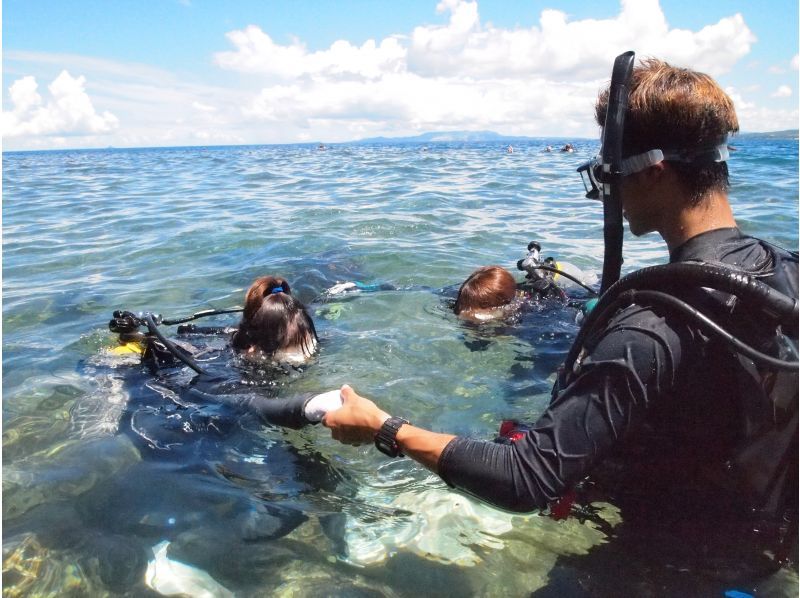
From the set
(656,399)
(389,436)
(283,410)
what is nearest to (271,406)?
(283,410)

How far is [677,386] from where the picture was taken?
1.77 m

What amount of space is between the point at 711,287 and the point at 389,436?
3.89 ft

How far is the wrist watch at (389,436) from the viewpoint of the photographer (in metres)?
2.10

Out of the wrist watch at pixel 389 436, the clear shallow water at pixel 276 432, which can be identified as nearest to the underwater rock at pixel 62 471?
the clear shallow water at pixel 276 432

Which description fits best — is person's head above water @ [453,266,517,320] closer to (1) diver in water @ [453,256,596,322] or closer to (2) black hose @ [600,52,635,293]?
(1) diver in water @ [453,256,596,322]

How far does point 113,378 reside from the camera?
15.0 ft

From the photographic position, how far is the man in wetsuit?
5.62ft

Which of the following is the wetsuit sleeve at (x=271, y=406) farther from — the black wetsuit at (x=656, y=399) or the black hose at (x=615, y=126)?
the black hose at (x=615, y=126)

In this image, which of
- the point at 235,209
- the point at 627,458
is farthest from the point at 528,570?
the point at 235,209

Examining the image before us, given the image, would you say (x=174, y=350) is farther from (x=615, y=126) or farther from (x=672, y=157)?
(x=672, y=157)

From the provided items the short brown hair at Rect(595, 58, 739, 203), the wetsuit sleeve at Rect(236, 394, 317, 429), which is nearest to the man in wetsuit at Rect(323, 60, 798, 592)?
the short brown hair at Rect(595, 58, 739, 203)

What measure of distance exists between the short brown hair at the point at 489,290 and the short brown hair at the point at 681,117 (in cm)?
368

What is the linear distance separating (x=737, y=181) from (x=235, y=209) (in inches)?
582

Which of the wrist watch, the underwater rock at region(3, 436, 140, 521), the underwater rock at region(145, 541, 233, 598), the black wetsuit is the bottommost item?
the underwater rock at region(145, 541, 233, 598)
